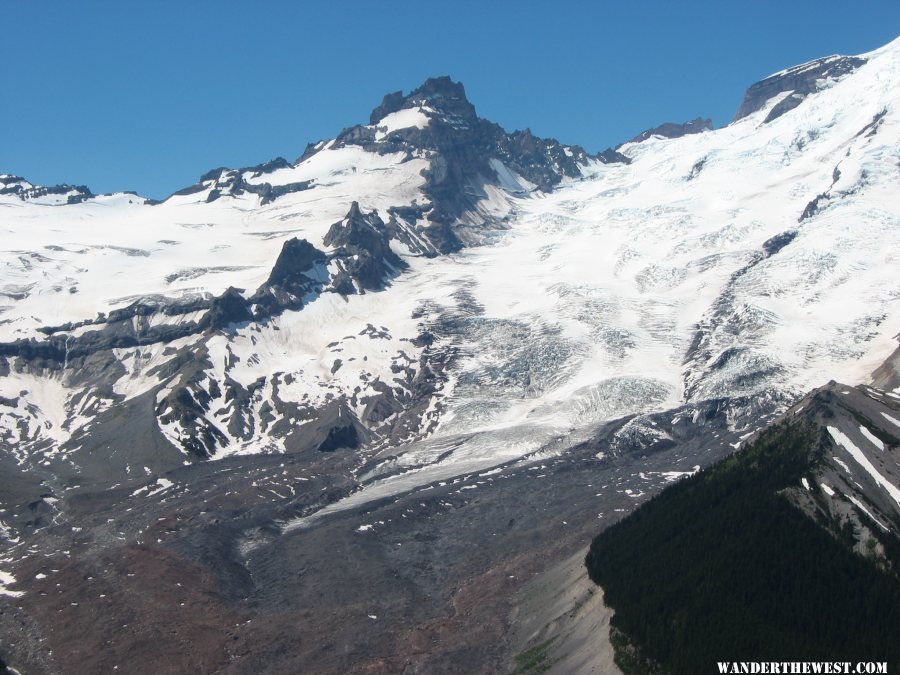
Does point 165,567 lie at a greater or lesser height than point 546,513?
greater

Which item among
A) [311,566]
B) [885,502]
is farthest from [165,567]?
[885,502]

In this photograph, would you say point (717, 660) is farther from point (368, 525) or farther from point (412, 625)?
point (368, 525)

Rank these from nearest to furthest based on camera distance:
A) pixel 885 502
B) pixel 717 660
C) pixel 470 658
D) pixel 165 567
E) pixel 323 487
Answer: pixel 717 660
pixel 470 658
pixel 885 502
pixel 165 567
pixel 323 487

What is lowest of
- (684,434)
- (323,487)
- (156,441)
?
(684,434)

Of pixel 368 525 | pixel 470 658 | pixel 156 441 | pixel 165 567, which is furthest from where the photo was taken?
pixel 156 441

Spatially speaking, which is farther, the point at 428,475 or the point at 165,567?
the point at 428,475

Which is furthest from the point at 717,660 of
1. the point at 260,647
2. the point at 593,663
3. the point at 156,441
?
the point at 156,441

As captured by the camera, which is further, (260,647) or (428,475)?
(428,475)

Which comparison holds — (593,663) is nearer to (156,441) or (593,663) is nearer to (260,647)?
(260,647)

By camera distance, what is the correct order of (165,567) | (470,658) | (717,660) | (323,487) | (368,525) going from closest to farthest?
(717,660)
(470,658)
(165,567)
(368,525)
(323,487)
